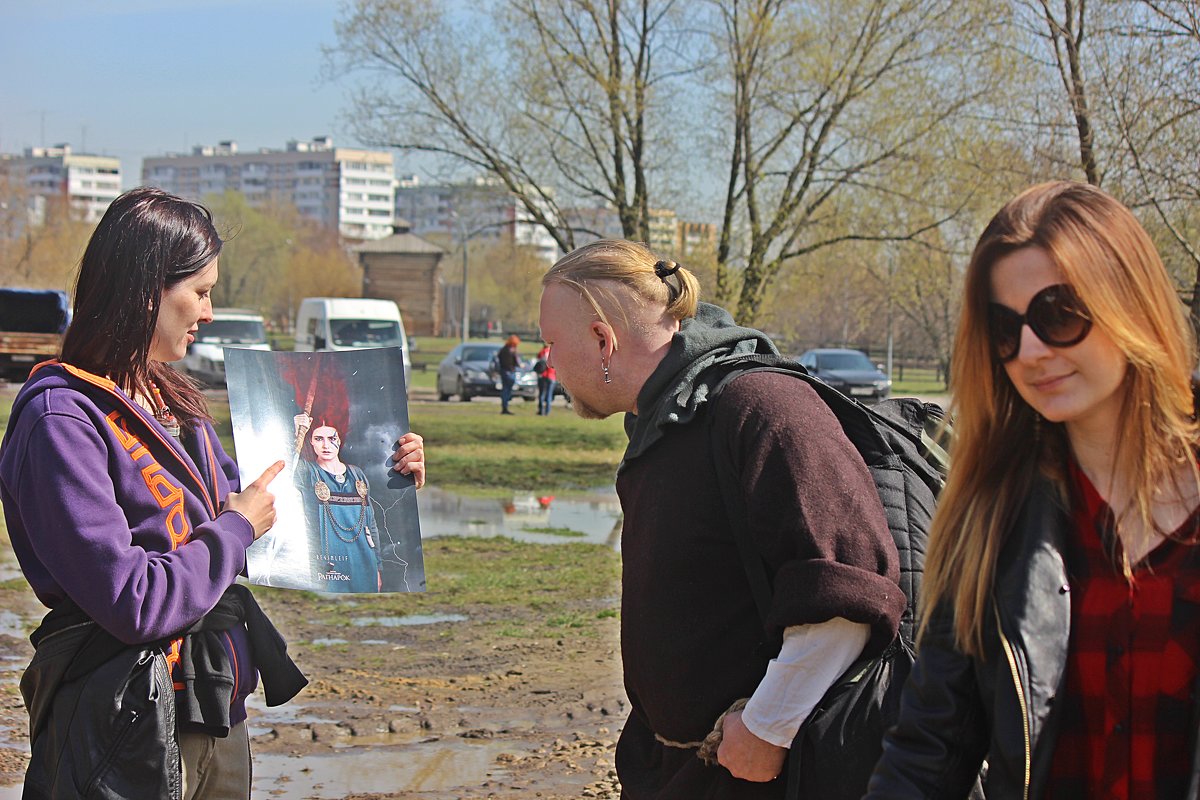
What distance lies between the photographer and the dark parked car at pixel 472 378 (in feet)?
116

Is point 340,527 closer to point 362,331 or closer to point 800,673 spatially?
point 800,673

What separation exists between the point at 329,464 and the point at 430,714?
142 inches

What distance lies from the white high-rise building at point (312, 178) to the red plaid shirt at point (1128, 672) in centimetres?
Result: 18838

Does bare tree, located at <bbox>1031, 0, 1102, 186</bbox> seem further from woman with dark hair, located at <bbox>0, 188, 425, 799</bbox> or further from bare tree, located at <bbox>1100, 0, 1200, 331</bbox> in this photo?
woman with dark hair, located at <bbox>0, 188, 425, 799</bbox>

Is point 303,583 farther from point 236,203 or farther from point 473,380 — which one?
point 236,203

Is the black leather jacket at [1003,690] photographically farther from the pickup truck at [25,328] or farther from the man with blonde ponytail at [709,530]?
the pickup truck at [25,328]

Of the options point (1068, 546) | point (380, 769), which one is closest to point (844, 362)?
point (380, 769)

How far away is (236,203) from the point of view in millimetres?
93250

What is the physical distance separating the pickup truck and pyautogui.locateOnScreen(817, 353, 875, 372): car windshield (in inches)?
769

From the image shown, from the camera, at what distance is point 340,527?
305cm

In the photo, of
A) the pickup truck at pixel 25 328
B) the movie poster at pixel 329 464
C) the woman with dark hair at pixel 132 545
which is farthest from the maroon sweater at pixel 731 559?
the pickup truck at pixel 25 328

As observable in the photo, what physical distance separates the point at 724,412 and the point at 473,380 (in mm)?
33373

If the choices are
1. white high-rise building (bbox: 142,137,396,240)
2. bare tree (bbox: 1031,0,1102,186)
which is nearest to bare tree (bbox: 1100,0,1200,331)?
bare tree (bbox: 1031,0,1102,186)

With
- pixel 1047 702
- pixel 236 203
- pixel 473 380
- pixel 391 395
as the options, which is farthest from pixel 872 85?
pixel 236 203
